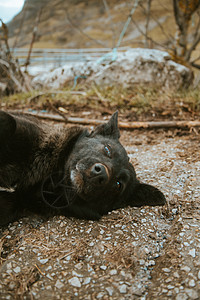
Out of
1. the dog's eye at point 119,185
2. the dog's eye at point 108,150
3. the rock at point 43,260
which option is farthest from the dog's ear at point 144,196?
the rock at point 43,260

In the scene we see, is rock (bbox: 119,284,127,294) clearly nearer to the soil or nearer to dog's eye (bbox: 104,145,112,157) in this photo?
the soil

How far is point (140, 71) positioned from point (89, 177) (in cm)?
549

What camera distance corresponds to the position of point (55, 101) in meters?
6.23

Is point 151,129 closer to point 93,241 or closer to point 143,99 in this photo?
point 143,99

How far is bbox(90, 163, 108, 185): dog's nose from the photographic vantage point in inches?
89.6

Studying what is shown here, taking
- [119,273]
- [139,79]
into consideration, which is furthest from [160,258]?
[139,79]

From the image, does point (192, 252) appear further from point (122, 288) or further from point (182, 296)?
point (122, 288)

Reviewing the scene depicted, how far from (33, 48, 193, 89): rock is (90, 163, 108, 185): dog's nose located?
5.19m

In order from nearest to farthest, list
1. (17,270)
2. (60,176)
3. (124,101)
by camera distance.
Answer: (17,270), (60,176), (124,101)

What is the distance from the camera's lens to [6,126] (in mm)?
2268

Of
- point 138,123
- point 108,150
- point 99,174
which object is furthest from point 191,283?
point 138,123

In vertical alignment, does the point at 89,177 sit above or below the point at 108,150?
below

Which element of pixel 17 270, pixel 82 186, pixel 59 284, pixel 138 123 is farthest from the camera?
pixel 138 123

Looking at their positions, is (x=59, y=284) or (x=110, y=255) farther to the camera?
(x=110, y=255)
